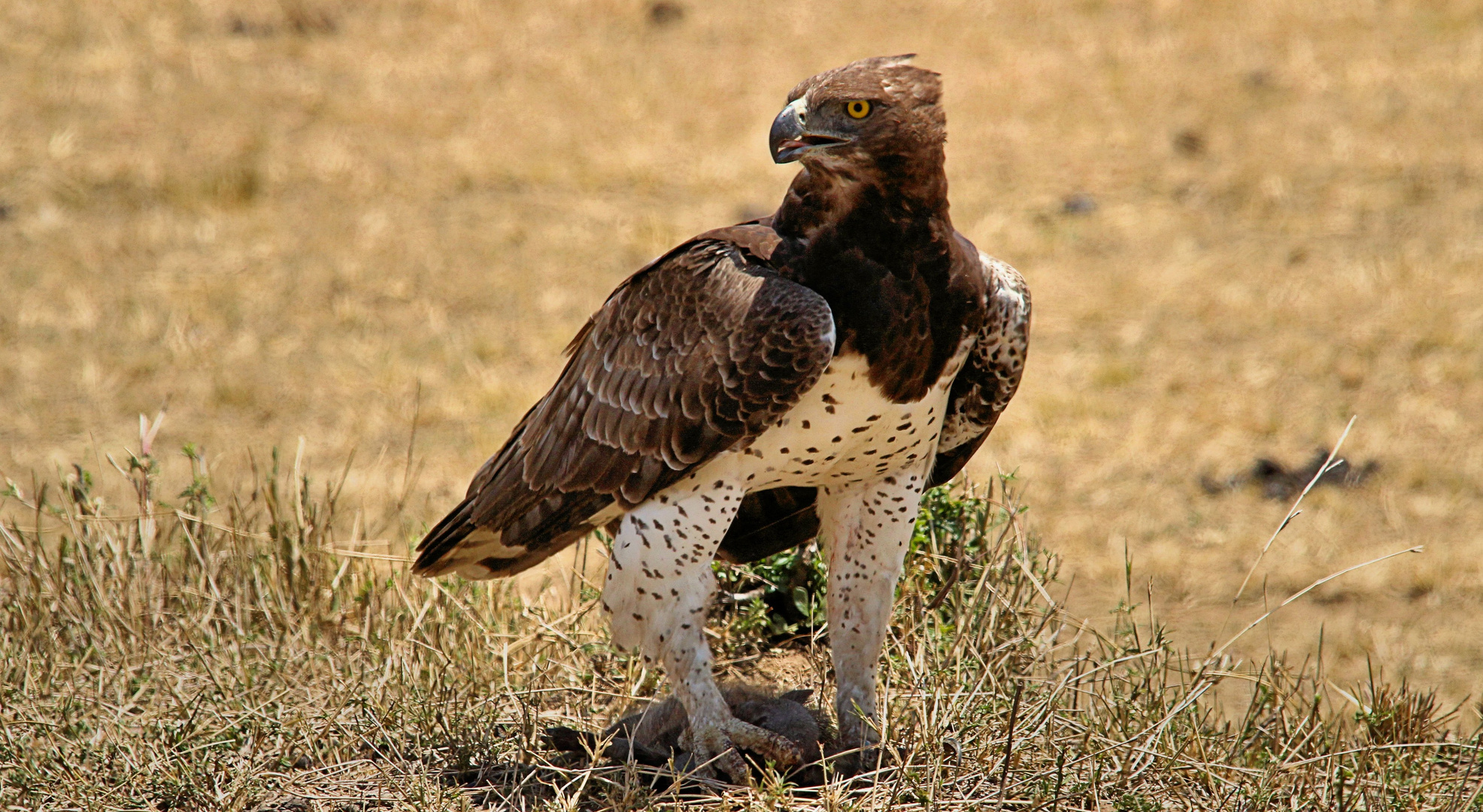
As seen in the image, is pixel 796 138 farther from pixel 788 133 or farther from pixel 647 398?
pixel 647 398

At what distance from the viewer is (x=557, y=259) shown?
10.5m

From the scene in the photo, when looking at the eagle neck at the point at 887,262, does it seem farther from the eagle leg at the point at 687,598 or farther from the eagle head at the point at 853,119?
the eagle leg at the point at 687,598

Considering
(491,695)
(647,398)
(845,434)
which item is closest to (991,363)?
(845,434)

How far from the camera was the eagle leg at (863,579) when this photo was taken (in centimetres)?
396

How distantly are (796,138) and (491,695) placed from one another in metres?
1.85

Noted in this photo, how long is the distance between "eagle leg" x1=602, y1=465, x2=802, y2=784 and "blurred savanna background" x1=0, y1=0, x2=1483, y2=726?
219cm

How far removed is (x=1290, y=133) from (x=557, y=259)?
566cm

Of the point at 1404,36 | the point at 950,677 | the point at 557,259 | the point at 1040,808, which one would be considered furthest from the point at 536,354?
the point at 1404,36

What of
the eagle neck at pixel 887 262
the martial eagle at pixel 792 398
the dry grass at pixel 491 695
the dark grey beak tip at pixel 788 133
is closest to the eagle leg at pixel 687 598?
the martial eagle at pixel 792 398

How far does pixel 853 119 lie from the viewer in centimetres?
346

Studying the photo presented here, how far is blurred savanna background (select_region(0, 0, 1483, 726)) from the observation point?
782 cm

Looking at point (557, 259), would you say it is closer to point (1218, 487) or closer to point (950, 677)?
point (1218, 487)

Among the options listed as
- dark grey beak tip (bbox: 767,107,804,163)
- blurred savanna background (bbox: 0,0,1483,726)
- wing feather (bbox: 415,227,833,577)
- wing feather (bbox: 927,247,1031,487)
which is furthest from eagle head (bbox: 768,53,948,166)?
blurred savanna background (bbox: 0,0,1483,726)

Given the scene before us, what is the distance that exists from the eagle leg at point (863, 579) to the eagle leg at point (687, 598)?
0.31 meters
